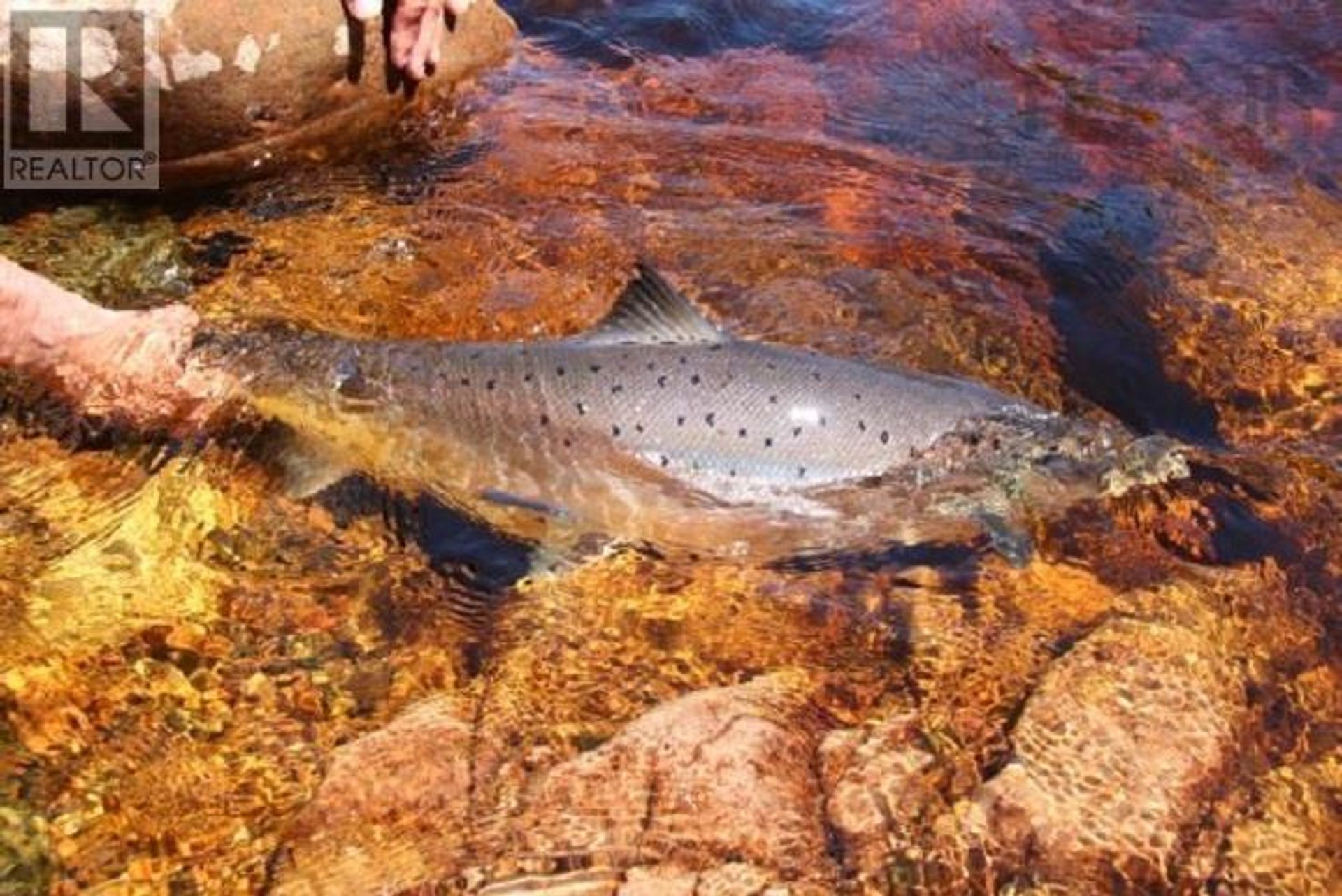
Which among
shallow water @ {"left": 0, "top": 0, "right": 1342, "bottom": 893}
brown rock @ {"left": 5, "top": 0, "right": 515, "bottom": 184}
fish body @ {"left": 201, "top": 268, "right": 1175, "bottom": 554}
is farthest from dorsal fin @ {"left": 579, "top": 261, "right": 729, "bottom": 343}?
brown rock @ {"left": 5, "top": 0, "right": 515, "bottom": 184}

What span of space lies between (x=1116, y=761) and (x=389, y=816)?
1.86 m

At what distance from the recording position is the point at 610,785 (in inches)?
127

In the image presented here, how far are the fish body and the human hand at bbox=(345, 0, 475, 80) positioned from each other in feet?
7.09

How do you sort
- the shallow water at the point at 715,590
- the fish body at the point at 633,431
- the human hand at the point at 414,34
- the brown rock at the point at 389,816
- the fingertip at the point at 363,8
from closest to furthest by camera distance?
the brown rock at the point at 389,816 < the shallow water at the point at 715,590 < the fish body at the point at 633,431 < the fingertip at the point at 363,8 < the human hand at the point at 414,34

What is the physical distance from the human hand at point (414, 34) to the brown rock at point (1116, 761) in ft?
12.6

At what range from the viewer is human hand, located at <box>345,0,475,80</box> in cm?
562

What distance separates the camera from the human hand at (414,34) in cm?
562

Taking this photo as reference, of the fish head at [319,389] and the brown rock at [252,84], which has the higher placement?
the brown rock at [252,84]

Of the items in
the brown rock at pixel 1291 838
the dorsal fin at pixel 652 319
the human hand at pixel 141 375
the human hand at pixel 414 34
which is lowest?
the brown rock at pixel 1291 838

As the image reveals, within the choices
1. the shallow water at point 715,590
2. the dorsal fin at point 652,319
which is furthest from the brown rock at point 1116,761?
the dorsal fin at point 652,319

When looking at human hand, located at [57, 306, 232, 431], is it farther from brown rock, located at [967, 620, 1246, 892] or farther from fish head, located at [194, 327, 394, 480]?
brown rock, located at [967, 620, 1246, 892]

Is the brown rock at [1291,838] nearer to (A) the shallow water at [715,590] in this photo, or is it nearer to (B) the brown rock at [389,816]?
(A) the shallow water at [715,590]

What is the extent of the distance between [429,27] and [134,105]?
4.53ft

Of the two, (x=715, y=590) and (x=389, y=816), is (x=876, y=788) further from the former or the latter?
(x=389, y=816)
